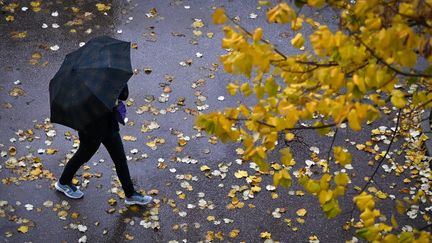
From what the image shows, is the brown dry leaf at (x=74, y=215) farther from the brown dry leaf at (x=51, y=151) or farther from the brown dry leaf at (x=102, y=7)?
the brown dry leaf at (x=102, y=7)

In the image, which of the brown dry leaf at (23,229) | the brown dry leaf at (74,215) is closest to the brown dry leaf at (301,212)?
the brown dry leaf at (74,215)

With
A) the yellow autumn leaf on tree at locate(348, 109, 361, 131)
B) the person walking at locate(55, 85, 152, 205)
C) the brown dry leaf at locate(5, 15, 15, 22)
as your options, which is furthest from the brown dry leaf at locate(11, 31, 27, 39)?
the yellow autumn leaf on tree at locate(348, 109, 361, 131)

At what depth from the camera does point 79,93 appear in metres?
5.77

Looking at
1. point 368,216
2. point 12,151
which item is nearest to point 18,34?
point 12,151

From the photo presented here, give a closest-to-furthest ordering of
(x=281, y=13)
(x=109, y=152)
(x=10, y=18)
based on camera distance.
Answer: (x=281, y=13)
(x=109, y=152)
(x=10, y=18)

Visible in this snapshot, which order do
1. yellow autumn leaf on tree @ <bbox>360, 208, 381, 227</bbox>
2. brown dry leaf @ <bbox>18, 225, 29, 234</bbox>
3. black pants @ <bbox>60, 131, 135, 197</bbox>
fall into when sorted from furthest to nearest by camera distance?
brown dry leaf @ <bbox>18, 225, 29, 234</bbox> → black pants @ <bbox>60, 131, 135, 197</bbox> → yellow autumn leaf on tree @ <bbox>360, 208, 381, 227</bbox>

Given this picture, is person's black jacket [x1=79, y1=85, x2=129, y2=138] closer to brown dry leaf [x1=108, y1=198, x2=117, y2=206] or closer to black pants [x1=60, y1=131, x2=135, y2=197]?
black pants [x1=60, y1=131, x2=135, y2=197]

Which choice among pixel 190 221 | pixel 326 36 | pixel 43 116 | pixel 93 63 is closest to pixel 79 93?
pixel 93 63

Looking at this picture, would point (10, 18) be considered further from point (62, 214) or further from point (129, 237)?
point (129, 237)

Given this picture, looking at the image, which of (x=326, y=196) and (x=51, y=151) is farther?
(x=51, y=151)

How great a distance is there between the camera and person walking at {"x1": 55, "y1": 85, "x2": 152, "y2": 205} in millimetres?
6047

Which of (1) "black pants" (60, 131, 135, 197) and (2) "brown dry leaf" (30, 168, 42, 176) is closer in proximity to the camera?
(1) "black pants" (60, 131, 135, 197)

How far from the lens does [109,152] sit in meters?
6.43

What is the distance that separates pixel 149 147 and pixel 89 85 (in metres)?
1.93
